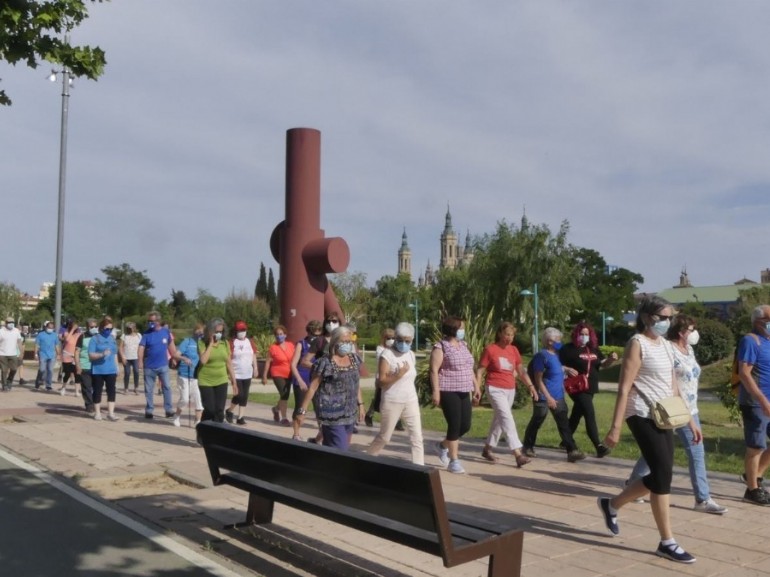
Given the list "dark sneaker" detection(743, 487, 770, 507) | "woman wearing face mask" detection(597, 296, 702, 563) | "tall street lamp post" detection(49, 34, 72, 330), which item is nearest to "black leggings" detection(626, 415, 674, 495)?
"woman wearing face mask" detection(597, 296, 702, 563)

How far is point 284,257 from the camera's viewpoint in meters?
21.0

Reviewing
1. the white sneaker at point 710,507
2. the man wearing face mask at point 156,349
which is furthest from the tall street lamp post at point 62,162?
the white sneaker at point 710,507

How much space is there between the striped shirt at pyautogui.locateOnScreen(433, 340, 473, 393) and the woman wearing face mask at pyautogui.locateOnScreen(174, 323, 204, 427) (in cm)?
526

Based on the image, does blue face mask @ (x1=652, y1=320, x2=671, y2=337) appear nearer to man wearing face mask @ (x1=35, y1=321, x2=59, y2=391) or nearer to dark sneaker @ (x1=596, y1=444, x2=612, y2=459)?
dark sneaker @ (x1=596, y1=444, x2=612, y2=459)

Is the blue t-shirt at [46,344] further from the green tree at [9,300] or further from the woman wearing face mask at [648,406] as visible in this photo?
the green tree at [9,300]

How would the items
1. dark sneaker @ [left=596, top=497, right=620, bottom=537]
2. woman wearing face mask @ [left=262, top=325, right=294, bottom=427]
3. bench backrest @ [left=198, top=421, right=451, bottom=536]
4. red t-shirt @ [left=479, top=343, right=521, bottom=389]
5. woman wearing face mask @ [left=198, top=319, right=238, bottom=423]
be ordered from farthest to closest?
woman wearing face mask @ [left=262, top=325, right=294, bottom=427], woman wearing face mask @ [left=198, top=319, right=238, bottom=423], red t-shirt @ [left=479, top=343, right=521, bottom=389], dark sneaker @ [left=596, top=497, right=620, bottom=537], bench backrest @ [left=198, top=421, right=451, bottom=536]

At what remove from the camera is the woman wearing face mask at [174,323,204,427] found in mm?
12695

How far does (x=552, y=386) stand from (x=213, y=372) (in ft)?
14.7

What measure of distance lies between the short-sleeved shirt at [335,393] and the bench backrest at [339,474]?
3.83 ft

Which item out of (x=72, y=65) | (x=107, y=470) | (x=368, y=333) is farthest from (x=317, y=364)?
(x=368, y=333)

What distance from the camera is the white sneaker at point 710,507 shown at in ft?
21.6

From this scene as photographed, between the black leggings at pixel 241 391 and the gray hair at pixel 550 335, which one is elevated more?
the gray hair at pixel 550 335

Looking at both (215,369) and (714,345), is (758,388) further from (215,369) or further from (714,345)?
(714,345)

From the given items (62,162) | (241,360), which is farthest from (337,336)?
(62,162)
